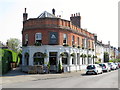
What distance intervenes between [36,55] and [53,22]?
560 cm

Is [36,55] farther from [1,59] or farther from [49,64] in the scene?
[1,59]

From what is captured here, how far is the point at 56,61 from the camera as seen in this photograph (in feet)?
92.0

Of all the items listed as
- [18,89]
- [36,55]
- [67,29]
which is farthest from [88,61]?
[18,89]

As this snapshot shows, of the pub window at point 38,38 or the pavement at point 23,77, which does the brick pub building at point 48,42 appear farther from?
the pavement at point 23,77

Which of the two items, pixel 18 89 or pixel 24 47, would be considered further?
pixel 24 47

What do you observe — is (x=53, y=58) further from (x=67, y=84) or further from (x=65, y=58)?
(x=67, y=84)

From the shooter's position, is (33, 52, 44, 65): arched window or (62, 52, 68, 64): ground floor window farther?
(62, 52, 68, 64): ground floor window

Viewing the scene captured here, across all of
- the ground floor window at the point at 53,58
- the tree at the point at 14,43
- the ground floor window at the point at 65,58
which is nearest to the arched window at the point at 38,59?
the ground floor window at the point at 53,58

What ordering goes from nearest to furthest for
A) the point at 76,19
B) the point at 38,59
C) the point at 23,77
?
1. the point at 23,77
2. the point at 38,59
3. the point at 76,19

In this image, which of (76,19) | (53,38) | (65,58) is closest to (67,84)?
(53,38)

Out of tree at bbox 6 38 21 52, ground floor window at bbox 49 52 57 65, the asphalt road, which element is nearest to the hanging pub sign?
ground floor window at bbox 49 52 57 65

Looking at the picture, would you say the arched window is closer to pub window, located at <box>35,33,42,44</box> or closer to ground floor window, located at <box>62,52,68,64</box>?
pub window, located at <box>35,33,42,44</box>

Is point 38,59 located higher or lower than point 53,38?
lower

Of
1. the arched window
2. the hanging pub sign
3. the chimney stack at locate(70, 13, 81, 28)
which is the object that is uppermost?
the chimney stack at locate(70, 13, 81, 28)
